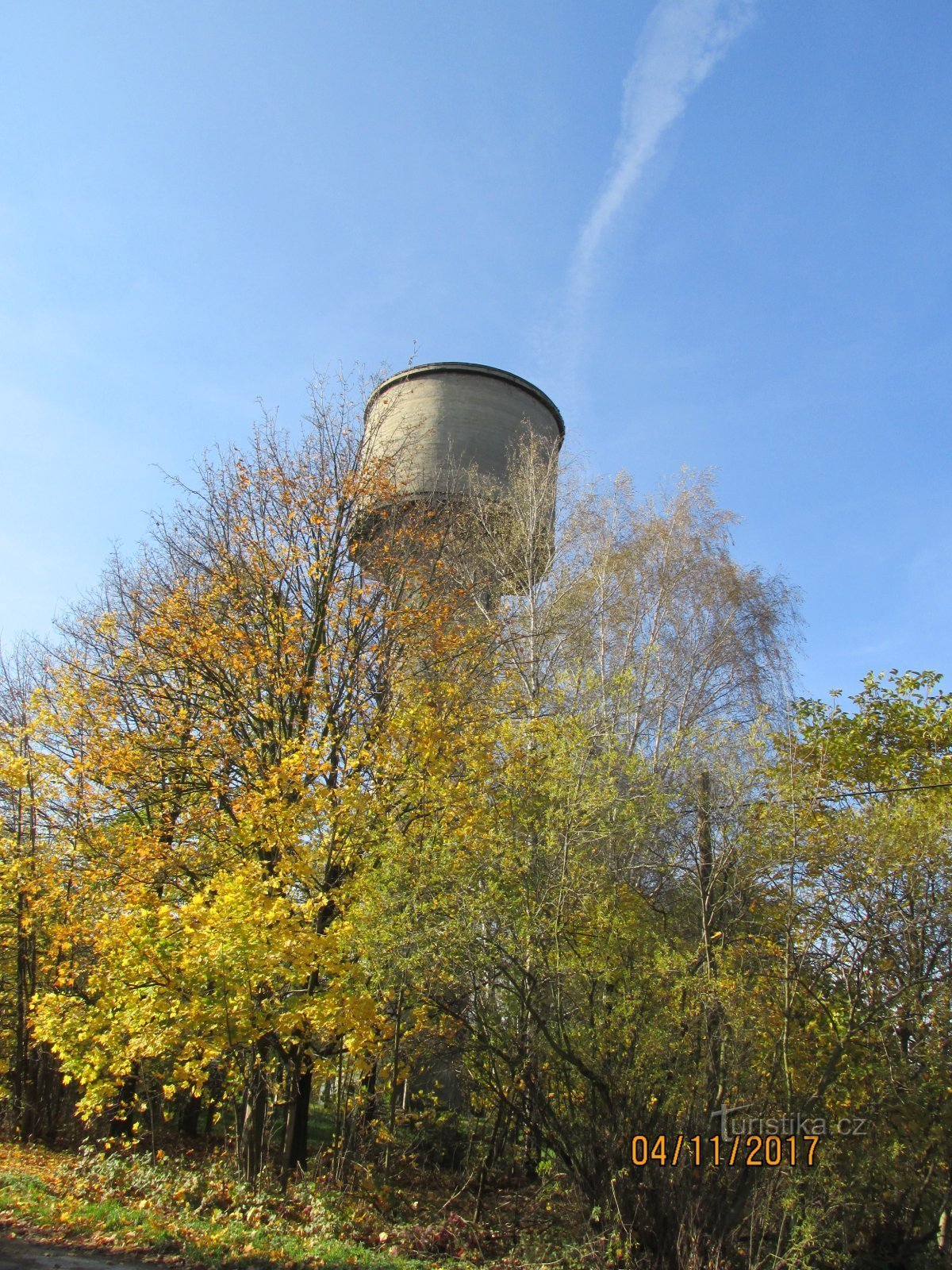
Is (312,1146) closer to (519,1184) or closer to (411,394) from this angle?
(519,1184)

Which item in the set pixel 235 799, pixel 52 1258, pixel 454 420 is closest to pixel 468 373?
pixel 454 420

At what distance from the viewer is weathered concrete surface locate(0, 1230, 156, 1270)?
16.4 ft

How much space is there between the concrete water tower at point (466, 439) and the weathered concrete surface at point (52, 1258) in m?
9.37

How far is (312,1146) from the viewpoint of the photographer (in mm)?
12594

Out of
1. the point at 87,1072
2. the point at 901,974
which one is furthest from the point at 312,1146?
the point at 901,974
